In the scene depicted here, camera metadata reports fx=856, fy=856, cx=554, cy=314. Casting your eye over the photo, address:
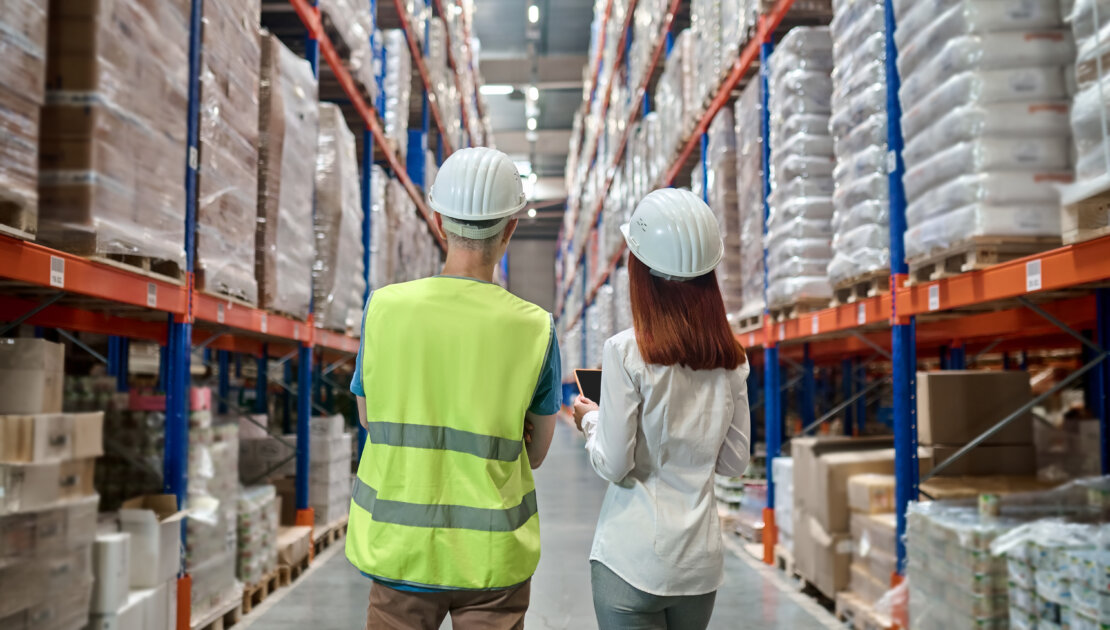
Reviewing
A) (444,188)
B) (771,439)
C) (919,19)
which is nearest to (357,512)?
(444,188)

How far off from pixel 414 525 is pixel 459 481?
4.7 inches

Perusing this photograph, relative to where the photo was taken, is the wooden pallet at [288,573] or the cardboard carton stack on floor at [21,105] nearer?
the cardboard carton stack on floor at [21,105]

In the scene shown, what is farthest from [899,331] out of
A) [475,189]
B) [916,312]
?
[475,189]

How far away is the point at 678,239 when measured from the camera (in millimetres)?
1946

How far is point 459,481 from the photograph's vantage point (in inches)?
65.7

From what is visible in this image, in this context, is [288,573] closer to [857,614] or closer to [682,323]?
[857,614]

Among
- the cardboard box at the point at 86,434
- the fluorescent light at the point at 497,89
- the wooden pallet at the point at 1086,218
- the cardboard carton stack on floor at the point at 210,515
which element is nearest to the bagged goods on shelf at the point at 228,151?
the cardboard carton stack on floor at the point at 210,515

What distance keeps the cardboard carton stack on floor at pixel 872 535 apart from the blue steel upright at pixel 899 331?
192mm

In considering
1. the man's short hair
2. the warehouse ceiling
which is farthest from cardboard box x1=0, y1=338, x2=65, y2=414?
the warehouse ceiling

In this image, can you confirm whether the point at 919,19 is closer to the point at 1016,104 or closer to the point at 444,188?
the point at 1016,104

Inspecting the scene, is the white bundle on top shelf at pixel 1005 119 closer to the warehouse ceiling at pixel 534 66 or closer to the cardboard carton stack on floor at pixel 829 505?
the cardboard carton stack on floor at pixel 829 505

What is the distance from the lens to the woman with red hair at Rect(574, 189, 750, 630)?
1879 mm

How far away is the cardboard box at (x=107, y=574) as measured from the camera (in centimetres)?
312

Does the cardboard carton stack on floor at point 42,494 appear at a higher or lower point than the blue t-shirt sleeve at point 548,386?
lower
